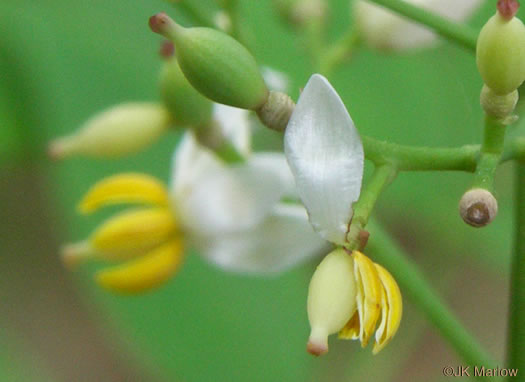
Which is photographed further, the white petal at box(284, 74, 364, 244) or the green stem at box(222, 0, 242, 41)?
the green stem at box(222, 0, 242, 41)

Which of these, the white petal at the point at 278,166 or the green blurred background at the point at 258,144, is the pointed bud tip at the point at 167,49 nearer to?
the white petal at the point at 278,166

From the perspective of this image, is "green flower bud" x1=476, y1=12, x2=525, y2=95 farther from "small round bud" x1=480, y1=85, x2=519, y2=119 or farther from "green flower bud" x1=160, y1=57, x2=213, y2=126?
"green flower bud" x1=160, y1=57, x2=213, y2=126

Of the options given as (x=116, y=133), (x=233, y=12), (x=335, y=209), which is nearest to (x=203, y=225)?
(x=116, y=133)

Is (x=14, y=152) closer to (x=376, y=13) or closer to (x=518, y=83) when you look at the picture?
(x=376, y=13)

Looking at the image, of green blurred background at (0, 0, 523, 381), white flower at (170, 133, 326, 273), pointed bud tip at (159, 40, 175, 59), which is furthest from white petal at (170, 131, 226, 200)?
green blurred background at (0, 0, 523, 381)

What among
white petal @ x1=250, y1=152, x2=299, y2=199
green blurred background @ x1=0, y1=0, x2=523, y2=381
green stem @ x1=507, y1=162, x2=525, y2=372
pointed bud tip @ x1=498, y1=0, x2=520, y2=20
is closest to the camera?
pointed bud tip @ x1=498, y1=0, x2=520, y2=20

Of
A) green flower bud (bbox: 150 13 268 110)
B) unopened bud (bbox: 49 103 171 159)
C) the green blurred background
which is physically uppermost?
green flower bud (bbox: 150 13 268 110)
